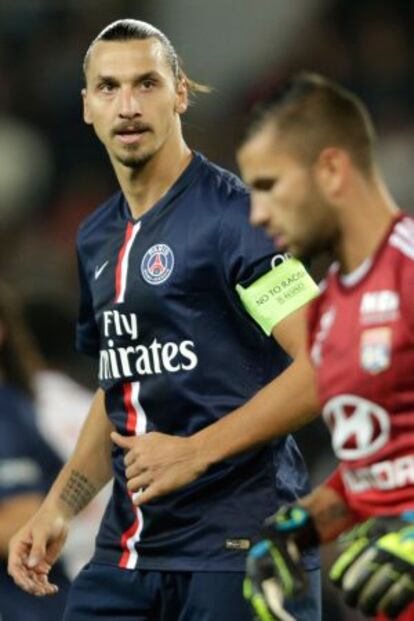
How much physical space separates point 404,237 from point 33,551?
1669 millimetres

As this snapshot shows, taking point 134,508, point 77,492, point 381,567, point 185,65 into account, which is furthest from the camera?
point 185,65

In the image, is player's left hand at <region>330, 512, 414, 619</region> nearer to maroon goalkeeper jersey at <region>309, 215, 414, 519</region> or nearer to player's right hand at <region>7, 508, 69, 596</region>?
maroon goalkeeper jersey at <region>309, 215, 414, 519</region>

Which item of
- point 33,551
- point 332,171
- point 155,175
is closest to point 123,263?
point 155,175

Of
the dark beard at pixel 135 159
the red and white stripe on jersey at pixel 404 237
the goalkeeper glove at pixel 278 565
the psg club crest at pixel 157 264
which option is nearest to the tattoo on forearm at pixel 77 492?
the psg club crest at pixel 157 264

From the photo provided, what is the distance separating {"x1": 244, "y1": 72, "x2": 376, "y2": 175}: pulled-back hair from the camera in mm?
4238

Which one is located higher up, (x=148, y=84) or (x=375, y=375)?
(x=148, y=84)

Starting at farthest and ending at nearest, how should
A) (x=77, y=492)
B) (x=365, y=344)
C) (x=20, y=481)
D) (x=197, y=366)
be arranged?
(x=20, y=481) → (x=77, y=492) → (x=197, y=366) → (x=365, y=344)

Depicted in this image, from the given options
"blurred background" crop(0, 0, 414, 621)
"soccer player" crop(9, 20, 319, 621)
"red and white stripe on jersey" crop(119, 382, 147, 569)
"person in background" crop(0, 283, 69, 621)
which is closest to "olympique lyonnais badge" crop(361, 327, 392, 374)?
Answer: "soccer player" crop(9, 20, 319, 621)

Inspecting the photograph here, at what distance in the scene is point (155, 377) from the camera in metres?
5.12

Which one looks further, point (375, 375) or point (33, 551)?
point (33, 551)

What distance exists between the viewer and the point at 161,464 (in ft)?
15.8

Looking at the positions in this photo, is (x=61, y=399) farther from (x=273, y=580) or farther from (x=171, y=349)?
(x=273, y=580)

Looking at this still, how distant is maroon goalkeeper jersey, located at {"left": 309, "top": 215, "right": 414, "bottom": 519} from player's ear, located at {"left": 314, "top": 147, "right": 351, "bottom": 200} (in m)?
0.15

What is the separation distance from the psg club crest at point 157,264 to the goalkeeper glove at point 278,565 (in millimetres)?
1005
